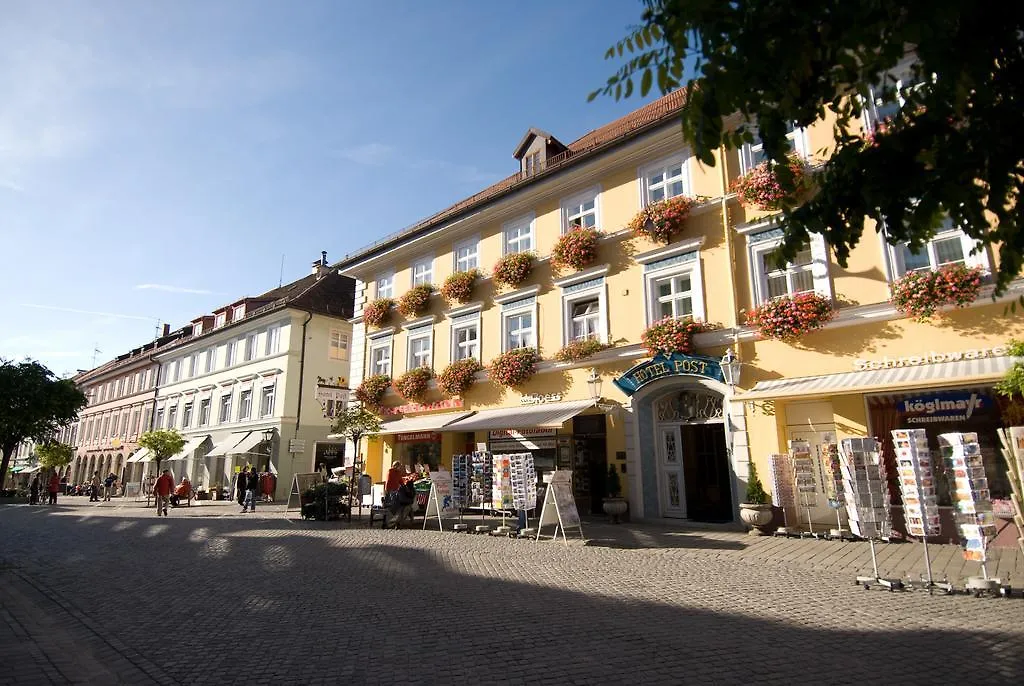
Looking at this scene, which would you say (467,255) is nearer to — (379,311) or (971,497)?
(379,311)

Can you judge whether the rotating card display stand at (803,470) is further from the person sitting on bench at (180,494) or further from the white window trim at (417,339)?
the person sitting on bench at (180,494)

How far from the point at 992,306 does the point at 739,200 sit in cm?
549

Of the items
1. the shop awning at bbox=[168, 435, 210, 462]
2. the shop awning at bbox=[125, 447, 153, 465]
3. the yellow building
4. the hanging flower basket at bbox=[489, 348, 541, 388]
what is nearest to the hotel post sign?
the yellow building

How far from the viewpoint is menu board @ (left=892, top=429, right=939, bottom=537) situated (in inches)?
314

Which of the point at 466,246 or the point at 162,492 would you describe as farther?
the point at 162,492

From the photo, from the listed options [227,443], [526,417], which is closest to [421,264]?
[526,417]

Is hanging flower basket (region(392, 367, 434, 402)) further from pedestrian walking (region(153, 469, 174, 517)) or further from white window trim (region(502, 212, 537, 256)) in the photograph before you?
pedestrian walking (region(153, 469, 174, 517))

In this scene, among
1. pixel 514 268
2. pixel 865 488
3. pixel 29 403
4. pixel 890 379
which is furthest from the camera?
pixel 29 403

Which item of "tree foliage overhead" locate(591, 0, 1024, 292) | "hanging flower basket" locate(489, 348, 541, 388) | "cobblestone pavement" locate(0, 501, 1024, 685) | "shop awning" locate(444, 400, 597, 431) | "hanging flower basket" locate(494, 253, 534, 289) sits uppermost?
"hanging flower basket" locate(494, 253, 534, 289)

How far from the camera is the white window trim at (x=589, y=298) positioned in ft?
55.1

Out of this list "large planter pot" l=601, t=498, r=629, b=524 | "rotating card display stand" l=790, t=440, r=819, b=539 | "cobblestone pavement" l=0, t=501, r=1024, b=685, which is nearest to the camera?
"cobblestone pavement" l=0, t=501, r=1024, b=685

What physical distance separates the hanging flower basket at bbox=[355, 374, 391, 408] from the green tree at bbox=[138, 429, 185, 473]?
1651cm

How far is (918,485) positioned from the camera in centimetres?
809

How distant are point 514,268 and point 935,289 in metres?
10.9
